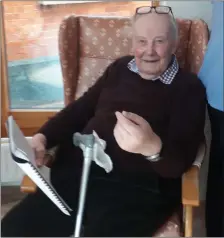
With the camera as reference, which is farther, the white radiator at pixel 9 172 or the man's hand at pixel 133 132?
the white radiator at pixel 9 172

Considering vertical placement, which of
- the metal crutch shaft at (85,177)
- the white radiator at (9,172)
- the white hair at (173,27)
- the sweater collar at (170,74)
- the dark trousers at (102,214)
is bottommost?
the white radiator at (9,172)

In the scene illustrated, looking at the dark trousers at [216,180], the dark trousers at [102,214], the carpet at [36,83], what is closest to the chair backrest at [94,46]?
the dark trousers at [216,180]

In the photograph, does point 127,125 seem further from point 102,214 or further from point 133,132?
point 102,214

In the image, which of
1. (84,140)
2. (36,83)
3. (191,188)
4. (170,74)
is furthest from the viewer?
(36,83)

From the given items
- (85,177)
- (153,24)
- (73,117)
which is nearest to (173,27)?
(153,24)

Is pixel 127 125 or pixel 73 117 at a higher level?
pixel 127 125

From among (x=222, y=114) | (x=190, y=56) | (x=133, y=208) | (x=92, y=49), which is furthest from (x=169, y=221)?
(x=92, y=49)

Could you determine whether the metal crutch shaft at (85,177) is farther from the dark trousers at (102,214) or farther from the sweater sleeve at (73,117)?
the sweater sleeve at (73,117)

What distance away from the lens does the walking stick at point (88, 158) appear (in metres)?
1.31

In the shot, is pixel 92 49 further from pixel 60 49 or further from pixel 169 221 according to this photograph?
pixel 169 221

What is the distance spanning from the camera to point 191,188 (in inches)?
50.2

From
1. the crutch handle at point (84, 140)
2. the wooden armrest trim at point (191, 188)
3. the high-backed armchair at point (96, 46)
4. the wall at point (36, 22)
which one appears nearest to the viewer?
the wooden armrest trim at point (191, 188)

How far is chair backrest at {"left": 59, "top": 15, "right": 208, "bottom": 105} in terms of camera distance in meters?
1.71

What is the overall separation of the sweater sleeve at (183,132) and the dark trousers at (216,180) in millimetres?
65
